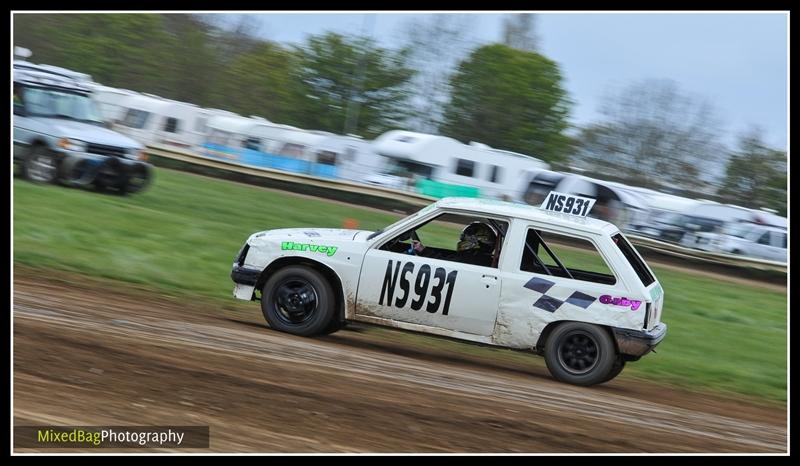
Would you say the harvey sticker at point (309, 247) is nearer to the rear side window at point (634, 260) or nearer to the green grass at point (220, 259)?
the green grass at point (220, 259)

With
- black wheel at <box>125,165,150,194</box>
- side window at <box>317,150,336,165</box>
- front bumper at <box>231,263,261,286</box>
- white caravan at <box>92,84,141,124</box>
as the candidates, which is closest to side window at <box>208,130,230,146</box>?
white caravan at <box>92,84,141,124</box>

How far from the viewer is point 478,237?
28.2 feet

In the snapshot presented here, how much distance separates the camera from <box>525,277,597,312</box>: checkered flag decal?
8.11 m

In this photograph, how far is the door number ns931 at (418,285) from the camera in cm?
830

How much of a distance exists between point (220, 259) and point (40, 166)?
17.2 ft

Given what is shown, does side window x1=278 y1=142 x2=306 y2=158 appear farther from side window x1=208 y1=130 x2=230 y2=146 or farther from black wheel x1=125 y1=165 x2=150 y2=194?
black wheel x1=125 y1=165 x2=150 y2=194

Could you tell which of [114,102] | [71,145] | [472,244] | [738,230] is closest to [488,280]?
[472,244]

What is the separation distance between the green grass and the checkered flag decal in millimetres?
1978

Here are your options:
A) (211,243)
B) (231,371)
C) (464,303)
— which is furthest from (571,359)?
(211,243)

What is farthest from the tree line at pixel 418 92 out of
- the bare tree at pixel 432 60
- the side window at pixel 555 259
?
the side window at pixel 555 259

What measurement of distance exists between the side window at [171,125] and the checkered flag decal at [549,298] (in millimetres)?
22010
